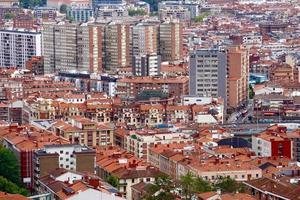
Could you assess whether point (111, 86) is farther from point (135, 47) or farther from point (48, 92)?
point (135, 47)

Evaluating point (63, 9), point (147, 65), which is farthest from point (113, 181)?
point (63, 9)

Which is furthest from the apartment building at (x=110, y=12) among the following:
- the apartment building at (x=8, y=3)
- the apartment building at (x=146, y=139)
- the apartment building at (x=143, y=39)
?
the apartment building at (x=146, y=139)

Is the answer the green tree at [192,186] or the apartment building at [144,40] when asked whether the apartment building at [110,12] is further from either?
the green tree at [192,186]

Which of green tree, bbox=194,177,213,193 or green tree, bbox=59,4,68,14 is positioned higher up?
green tree, bbox=59,4,68,14

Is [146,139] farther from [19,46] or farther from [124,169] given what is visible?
[19,46]

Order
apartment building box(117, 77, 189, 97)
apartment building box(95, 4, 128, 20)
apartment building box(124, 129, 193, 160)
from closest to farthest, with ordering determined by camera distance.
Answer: apartment building box(124, 129, 193, 160), apartment building box(117, 77, 189, 97), apartment building box(95, 4, 128, 20)

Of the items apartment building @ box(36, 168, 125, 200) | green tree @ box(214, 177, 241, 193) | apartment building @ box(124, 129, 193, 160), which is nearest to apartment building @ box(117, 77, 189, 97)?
apartment building @ box(124, 129, 193, 160)

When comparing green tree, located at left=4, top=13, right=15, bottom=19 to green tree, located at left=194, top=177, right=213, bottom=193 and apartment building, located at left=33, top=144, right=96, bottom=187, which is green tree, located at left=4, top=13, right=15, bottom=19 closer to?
apartment building, located at left=33, top=144, right=96, bottom=187
